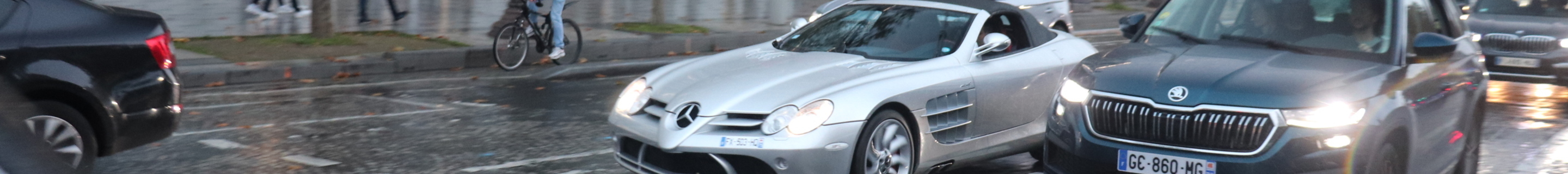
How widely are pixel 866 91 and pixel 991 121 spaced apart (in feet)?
2.52

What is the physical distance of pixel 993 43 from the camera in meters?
5.96

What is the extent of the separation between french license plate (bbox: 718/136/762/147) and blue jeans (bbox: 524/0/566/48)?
7266 mm

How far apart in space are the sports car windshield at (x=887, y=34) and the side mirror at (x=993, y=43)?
167 millimetres

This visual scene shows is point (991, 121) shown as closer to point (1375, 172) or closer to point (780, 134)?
point (780, 134)

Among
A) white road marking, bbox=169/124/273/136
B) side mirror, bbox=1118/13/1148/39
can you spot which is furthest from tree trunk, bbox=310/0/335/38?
side mirror, bbox=1118/13/1148/39

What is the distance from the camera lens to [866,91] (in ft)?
17.2

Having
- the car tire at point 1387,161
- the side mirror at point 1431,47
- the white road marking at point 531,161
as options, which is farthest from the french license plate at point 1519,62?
the white road marking at point 531,161

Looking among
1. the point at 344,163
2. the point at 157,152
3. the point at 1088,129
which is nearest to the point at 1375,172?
the point at 1088,129

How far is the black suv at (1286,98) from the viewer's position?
448 centimetres

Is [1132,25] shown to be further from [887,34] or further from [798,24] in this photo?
[798,24]

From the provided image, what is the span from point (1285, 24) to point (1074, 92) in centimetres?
116

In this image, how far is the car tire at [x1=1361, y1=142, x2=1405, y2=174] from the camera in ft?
14.9

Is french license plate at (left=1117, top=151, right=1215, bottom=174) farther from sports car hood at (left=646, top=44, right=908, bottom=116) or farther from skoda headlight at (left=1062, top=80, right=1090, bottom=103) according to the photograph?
sports car hood at (left=646, top=44, right=908, bottom=116)

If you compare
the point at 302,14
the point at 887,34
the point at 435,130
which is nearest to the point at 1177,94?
the point at 887,34
